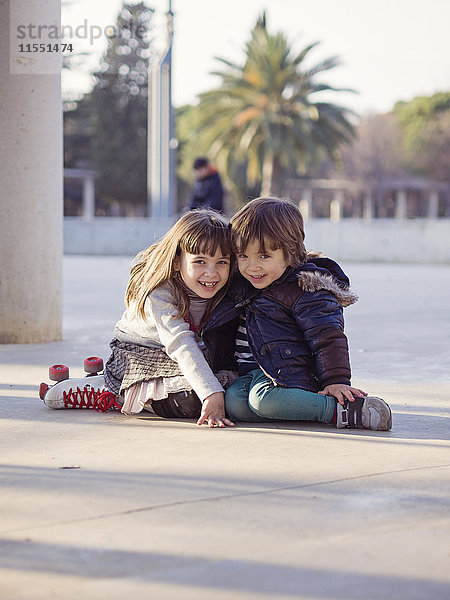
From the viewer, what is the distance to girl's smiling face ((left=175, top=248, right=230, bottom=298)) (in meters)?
3.77

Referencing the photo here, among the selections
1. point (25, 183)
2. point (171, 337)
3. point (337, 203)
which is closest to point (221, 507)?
point (171, 337)

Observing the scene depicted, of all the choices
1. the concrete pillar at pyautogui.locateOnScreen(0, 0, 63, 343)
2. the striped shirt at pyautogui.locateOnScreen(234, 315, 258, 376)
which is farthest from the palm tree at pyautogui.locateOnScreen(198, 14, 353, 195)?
the striped shirt at pyautogui.locateOnScreen(234, 315, 258, 376)

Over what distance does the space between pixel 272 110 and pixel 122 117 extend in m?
25.6

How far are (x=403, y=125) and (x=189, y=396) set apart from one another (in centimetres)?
6735

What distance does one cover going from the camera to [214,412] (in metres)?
3.69

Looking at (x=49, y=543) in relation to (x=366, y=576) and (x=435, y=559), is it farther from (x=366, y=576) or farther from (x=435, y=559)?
(x=435, y=559)

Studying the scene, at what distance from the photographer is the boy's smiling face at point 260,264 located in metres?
3.73

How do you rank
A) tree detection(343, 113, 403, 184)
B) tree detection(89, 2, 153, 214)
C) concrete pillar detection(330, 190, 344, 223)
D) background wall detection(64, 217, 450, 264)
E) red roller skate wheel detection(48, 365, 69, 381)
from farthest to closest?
tree detection(343, 113, 403, 184) < concrete pillar detection(330, 190, 344, 223) < tree detection(89, 2, 153, 214) < background wall detection(64, 217, 450, 264) < red roller skate wheel detection(48, 365, 69, 381)

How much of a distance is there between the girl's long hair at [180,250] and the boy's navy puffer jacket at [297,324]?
0.48 ft

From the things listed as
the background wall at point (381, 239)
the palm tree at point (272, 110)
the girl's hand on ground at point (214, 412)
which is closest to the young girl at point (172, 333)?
the girl's hand on ground at point (214, 412)

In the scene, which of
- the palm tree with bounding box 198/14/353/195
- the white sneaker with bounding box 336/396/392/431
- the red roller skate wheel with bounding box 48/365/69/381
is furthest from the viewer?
the palm tree with bounding box 198/14/353/195

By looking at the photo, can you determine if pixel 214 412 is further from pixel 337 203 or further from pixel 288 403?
pixel 337 203

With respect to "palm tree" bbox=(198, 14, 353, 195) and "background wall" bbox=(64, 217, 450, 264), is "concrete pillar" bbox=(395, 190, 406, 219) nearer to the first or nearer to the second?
"palm tree" bbox=(198, 14, 353, 195)

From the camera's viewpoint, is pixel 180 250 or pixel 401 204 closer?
pixel 180 250
